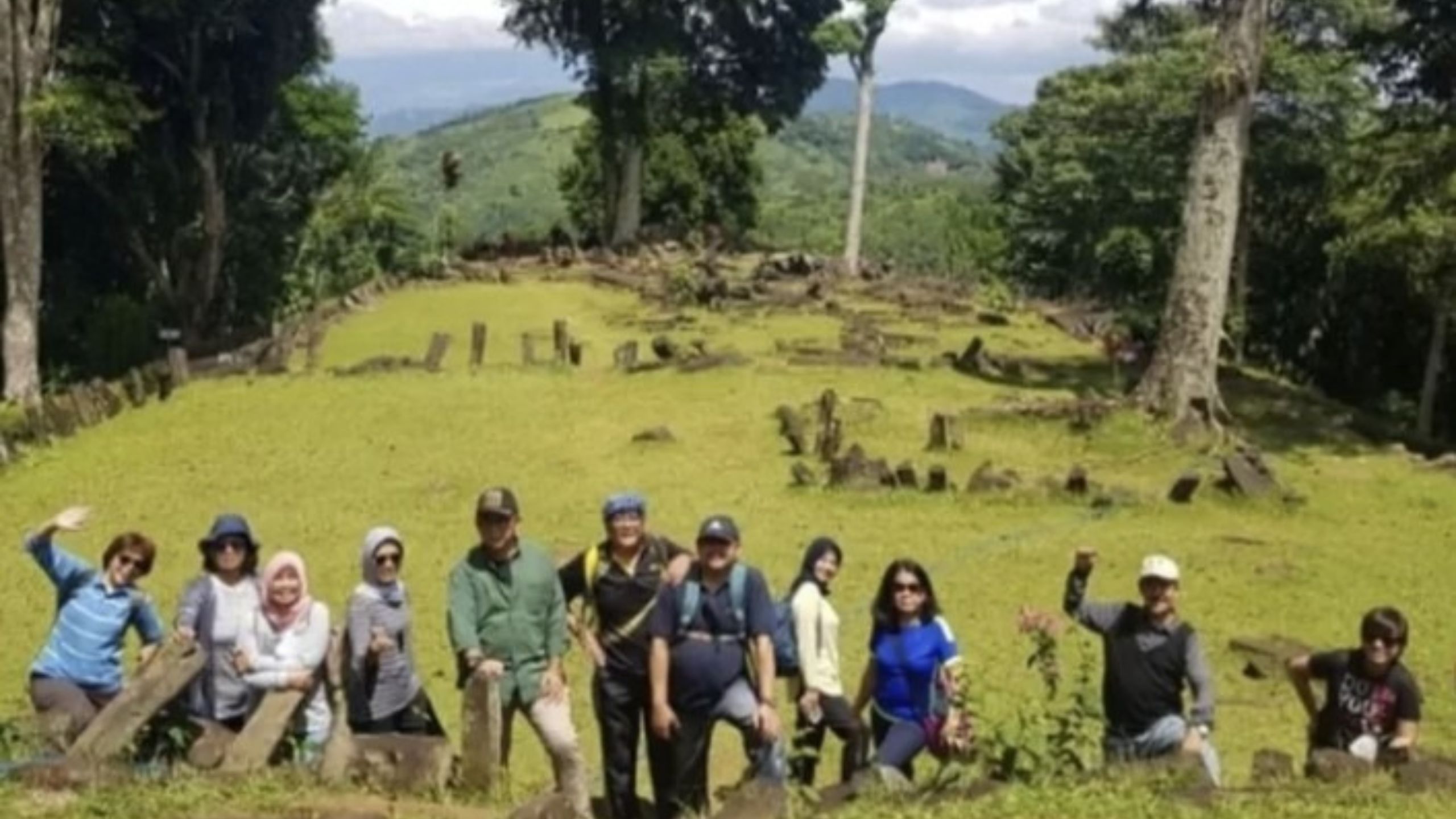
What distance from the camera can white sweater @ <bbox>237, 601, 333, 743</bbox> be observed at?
827 centimetres

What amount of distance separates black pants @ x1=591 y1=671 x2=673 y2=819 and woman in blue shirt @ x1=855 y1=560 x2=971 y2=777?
1037mm

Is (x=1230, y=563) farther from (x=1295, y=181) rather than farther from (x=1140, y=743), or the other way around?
(x=1295, y=181)

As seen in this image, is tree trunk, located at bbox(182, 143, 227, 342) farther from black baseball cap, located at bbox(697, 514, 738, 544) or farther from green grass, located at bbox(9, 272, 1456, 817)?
black baseball cap, located at bbox(697, 514, 738, 544)

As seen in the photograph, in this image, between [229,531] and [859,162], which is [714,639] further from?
[859,162]

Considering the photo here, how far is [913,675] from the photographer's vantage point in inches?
329

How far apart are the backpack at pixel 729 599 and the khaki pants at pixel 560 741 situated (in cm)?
78

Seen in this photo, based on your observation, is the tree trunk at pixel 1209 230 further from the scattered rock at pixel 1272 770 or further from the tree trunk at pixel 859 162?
the tree trunk at pixel 859 162

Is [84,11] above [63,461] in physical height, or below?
above

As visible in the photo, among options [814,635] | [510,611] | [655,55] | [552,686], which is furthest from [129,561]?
[655,55]

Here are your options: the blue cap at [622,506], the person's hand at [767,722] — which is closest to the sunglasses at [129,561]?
the blue cap at [622,506]

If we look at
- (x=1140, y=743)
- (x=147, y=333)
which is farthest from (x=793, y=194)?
(x=1140, y=743)

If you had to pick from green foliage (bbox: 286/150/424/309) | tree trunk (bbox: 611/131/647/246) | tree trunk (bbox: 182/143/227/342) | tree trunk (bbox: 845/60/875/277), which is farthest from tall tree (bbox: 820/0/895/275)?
tree trunk (bbox: 182/143/227/342)

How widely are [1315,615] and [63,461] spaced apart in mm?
14039

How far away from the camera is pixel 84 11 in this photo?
100ft
